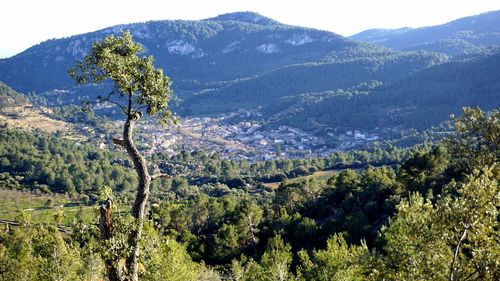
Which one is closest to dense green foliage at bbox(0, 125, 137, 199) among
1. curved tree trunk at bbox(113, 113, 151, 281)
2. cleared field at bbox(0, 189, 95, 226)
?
→ cleared field at bbox(0, 189, 95, 226)

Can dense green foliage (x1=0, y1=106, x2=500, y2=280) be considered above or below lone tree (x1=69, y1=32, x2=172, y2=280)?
below

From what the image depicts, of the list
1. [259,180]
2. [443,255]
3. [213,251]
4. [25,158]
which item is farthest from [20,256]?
[25,158]

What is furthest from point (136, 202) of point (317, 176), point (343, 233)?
point (317, 176)

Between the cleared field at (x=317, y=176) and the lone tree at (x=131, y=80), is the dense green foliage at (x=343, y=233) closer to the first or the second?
the lone tree at (x=131, y=80)

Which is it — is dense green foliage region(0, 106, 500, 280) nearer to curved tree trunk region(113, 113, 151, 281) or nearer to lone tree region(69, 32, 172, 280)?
curved tree trunk region(113, 113, 151, 281)

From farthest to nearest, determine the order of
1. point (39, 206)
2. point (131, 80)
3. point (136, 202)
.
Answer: point (39, 206)
point (131, 80)
point (136, 202)

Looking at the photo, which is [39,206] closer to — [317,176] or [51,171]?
[51,171]

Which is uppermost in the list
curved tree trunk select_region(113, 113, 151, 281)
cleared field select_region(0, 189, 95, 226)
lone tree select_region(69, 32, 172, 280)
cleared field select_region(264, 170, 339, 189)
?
lone tree select_region(69, 32, 172, 280)

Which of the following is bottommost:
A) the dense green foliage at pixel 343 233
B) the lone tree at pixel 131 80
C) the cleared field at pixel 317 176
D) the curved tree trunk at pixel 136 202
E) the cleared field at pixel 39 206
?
the cleared field at pixel 317 176

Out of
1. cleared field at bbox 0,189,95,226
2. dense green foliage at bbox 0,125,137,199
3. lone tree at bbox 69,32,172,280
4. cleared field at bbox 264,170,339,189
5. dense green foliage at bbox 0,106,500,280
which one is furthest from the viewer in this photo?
dense green foliage at bbox 0,125,137,199

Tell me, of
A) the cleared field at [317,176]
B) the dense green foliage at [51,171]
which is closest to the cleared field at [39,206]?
the dense green foliage at [51,171]

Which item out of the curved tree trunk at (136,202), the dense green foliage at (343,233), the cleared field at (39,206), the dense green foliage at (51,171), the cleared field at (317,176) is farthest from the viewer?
the dense green foliage at (51,171)

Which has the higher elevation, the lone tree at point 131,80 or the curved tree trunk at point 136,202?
the lone tree at point 131,80

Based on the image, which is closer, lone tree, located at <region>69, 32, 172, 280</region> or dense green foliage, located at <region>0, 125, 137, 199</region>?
lone tree, located at <region>69, 32, 172, 280</region>
